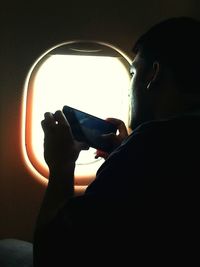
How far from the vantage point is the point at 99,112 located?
3.35 ft

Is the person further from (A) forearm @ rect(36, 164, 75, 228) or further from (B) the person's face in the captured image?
(B) the person's face

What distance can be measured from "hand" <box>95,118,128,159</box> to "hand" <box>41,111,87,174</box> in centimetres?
12

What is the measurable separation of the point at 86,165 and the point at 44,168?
110 mm

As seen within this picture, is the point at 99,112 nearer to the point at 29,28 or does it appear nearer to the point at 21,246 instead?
the point at 29,28

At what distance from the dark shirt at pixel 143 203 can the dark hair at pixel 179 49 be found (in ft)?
0.45

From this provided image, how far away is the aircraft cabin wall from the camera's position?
3.19 ft

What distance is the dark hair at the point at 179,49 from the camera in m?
0.72

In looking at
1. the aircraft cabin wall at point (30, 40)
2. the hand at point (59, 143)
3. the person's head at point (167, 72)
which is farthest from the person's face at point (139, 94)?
the aircraft cabin wall at point (30, 40)

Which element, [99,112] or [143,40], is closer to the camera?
[143,40]

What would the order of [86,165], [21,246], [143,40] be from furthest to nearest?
[86,165] → [21,246] → [143,40]

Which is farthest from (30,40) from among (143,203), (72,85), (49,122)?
(143,203)

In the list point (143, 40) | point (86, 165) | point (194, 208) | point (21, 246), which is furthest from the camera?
point (86, 165)

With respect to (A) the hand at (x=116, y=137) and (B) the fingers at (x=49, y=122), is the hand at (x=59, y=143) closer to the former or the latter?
(B) the fingers at (x=49, y=122)

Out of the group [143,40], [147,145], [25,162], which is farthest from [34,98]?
[147,145]
